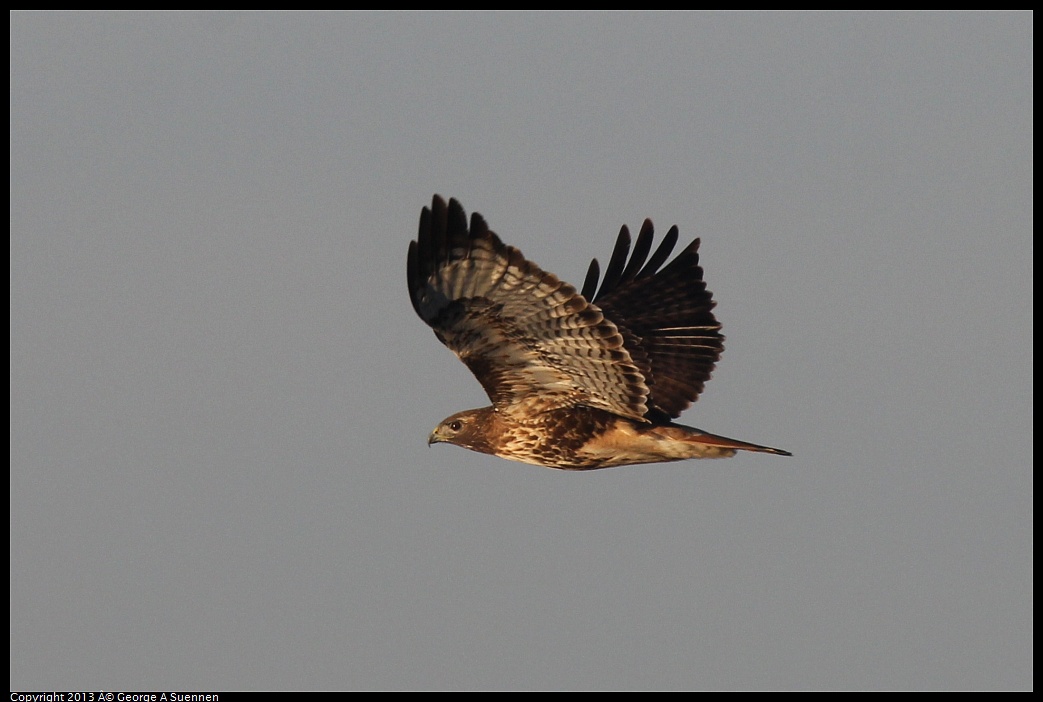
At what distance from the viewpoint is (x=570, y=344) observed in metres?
12.1

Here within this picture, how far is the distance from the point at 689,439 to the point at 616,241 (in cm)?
254

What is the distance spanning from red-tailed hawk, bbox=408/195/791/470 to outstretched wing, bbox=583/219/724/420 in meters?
0.01

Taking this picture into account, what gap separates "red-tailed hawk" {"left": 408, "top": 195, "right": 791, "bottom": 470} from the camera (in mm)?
11258

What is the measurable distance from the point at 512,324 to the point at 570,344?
50 cm

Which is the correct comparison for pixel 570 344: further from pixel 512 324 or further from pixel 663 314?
pixel 663 314

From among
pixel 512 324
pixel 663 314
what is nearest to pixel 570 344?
pixel 512 324

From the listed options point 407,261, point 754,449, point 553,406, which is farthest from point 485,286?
point 754,449

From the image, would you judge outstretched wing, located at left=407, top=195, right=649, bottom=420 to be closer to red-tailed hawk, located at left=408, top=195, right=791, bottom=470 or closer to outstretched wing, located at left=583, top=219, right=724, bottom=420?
red-tailed hawk, located at left=408, top=195, right=791, bottom=470

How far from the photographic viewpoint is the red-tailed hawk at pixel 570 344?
1126 cm

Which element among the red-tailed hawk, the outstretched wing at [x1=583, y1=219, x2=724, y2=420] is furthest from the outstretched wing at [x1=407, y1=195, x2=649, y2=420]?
the outstretched wing at [x1=583, y1=219, x2=724, y2=420]

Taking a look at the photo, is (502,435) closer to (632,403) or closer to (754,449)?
(632,403)

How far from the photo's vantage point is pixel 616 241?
48.2 ft

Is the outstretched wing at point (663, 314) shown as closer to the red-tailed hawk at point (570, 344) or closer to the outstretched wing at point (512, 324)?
the red-tailed hawk at point (570, 344)

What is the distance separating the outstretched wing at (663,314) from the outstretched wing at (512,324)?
107 centimetres
